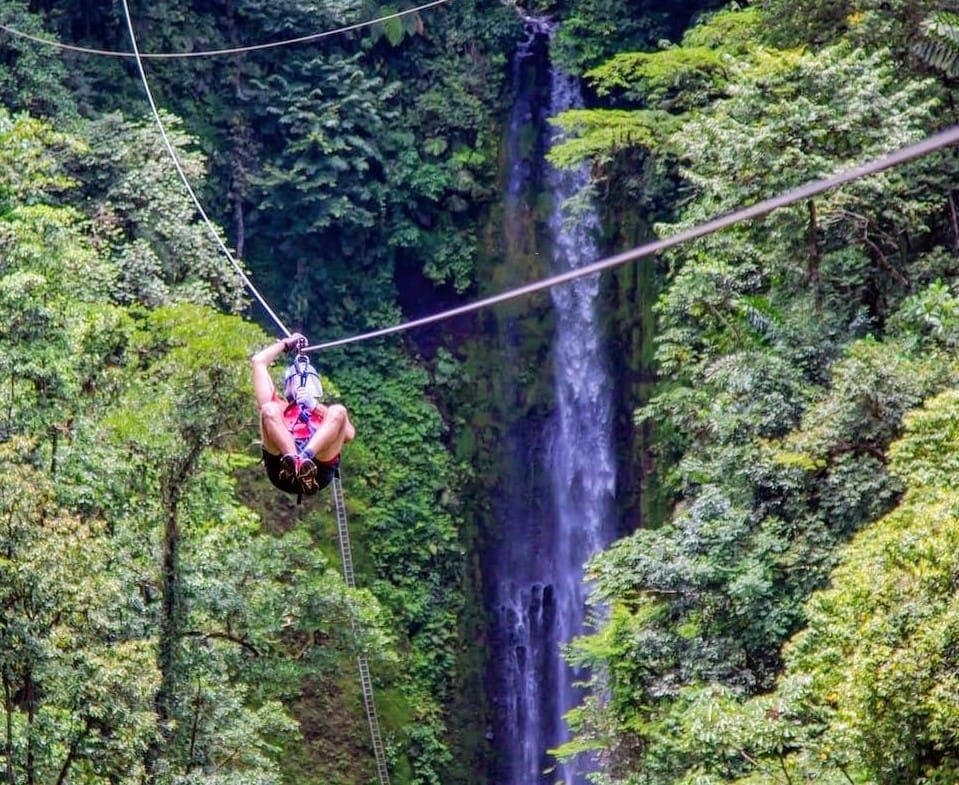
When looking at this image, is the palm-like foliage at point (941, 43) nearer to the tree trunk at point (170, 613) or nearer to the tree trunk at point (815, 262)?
the tree trunk at point (815, 262)

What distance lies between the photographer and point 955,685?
8.01m

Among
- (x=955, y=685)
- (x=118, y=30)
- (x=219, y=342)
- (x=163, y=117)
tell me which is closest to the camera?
(x=955, y=685)

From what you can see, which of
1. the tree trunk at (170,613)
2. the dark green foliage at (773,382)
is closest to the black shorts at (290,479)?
the dark green foliage at (773,382)

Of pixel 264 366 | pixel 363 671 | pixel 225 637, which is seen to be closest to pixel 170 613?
pixel 225 637

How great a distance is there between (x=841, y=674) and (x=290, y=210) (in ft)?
48.4

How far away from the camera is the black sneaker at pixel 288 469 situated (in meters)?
7.39

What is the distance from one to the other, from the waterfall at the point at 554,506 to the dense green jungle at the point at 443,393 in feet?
1.25

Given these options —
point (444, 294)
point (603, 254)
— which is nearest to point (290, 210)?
point (444, 294)

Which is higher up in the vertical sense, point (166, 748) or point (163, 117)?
point (163, 117)

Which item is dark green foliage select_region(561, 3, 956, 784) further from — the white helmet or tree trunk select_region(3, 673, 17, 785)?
tree trunk select_region(3, 673, 17, 785)

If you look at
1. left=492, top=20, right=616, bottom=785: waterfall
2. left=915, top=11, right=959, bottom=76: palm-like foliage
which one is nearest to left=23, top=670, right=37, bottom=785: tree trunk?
left=915, top=11, right=959, bottom=76: palm-like foliage

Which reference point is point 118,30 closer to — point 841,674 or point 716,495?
point 716,495

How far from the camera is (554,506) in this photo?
72.6 feet

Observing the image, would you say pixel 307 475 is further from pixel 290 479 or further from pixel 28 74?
pixel 28 74
